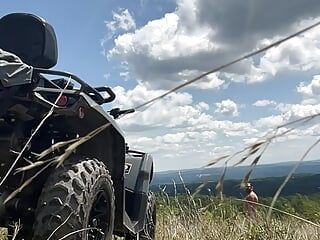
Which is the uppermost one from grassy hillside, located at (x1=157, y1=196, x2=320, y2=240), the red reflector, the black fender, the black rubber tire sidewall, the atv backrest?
the atv backrest

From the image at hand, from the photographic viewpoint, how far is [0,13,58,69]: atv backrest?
3633mm

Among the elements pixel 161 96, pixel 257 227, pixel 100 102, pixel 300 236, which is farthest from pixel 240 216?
pixel 161 96

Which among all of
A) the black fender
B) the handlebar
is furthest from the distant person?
the handlebar

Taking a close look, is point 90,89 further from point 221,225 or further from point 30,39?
point 221,225

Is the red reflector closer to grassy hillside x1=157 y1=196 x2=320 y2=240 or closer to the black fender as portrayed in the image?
the black fender

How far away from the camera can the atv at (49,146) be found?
2.90 meters

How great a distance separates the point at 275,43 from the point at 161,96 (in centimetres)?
18

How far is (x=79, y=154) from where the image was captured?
3443mm

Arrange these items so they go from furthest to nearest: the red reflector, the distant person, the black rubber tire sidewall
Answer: the red reflector
the black rubber tire sidewall
the distant person

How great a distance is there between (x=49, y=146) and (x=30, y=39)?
829mm

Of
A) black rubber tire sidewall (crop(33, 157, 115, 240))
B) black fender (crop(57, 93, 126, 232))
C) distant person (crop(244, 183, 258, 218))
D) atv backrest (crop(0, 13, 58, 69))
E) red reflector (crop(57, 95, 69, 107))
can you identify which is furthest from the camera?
atv backrest (crop(0, 13, 58, 69))

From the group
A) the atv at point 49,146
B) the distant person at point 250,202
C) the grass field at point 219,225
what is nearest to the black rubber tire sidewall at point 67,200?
the atv at point 49,146

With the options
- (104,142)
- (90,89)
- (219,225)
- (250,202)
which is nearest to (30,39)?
(90,89)

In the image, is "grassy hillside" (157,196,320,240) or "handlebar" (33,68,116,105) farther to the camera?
"grassy hillside" (157,196,320,240)
